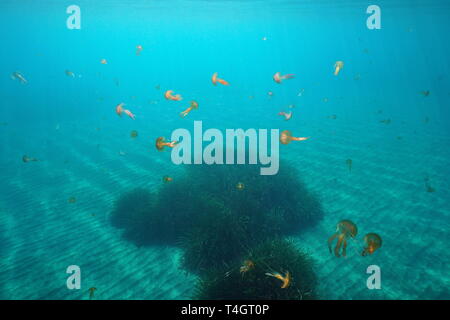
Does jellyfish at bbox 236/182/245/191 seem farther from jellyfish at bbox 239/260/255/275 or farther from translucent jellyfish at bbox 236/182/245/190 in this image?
jellyfish at bbox 239/260/255/275

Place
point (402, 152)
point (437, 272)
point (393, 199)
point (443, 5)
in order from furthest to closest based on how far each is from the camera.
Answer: point (443, 5)
point (402, 152)
point (393, 199)
point (437, 272)

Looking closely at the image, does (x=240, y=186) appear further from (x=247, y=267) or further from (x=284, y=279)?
(x=284, y=279)

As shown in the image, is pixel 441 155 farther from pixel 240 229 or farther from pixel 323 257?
pixel 240 229

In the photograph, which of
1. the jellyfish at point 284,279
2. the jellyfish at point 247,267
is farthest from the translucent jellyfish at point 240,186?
the jellyfish at point 284,279

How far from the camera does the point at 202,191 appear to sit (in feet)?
24.0

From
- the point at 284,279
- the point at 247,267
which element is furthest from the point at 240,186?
the point at 284,279

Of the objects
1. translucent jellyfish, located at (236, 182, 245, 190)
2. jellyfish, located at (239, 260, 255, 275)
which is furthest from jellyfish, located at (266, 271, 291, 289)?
translucent jellyfish, located at (236, 182, 245, 190)

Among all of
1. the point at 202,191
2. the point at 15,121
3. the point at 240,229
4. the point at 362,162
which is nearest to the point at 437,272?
the point at 240,229

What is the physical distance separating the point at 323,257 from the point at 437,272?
7.51ft

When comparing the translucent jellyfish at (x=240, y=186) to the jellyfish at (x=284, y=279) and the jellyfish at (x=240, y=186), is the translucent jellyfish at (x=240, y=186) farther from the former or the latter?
the jellyfish at (x=284, y=279)

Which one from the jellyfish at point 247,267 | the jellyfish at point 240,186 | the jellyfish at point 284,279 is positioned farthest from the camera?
the jellyfish at point 240,186

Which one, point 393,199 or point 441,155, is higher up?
point 441,155

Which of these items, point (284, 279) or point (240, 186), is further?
point (240, 186)

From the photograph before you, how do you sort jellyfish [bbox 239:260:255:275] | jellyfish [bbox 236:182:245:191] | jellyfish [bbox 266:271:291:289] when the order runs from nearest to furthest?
jellyfish [bbox 266:271:291:289], jellyfish [bbox 239:260:255:275], jellyfish [bbox 236:182:245:191]
